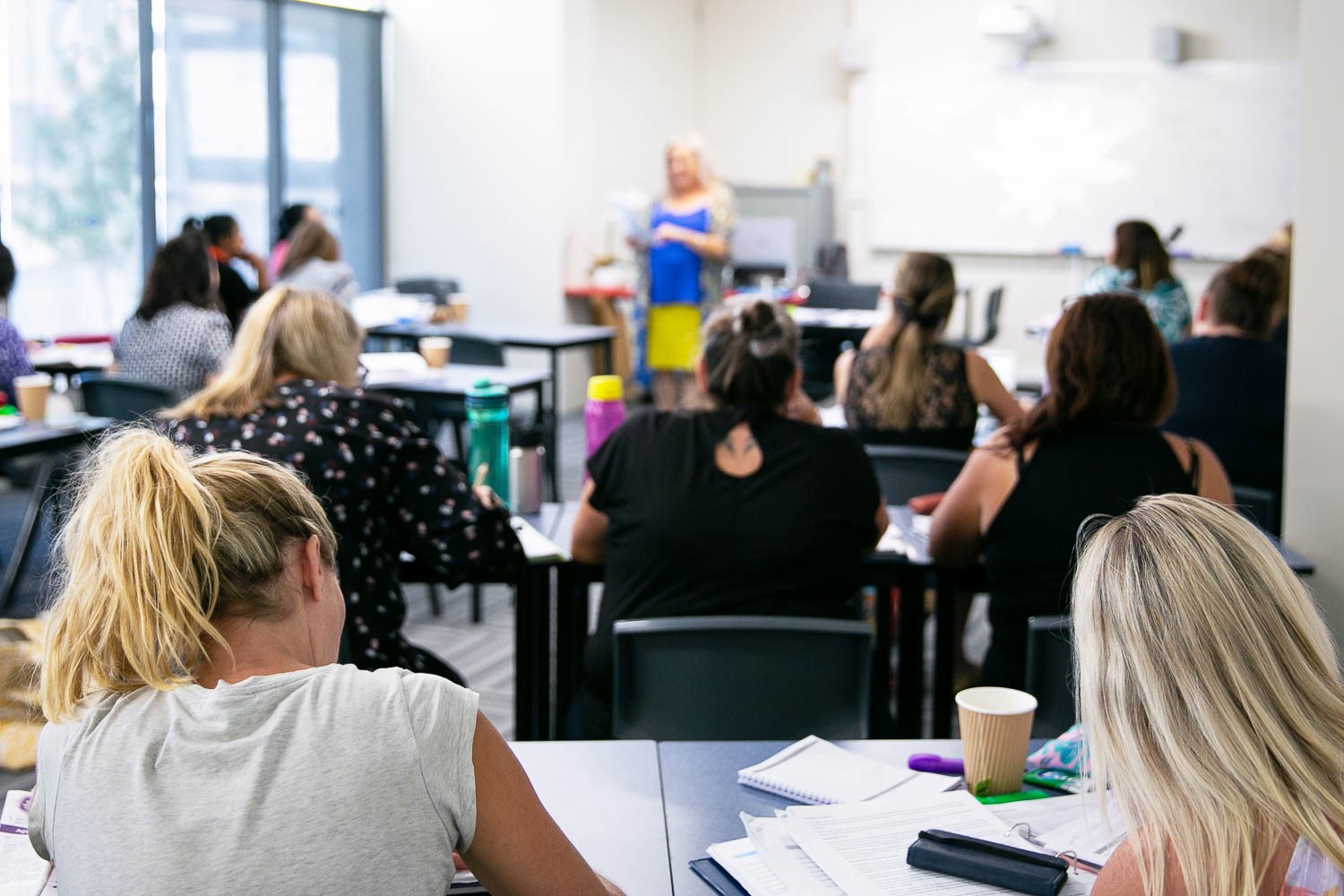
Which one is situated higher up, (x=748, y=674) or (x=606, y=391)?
(x=606, y=391)

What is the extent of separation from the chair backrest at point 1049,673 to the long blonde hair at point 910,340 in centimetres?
148

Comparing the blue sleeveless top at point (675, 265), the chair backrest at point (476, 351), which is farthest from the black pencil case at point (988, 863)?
the blue sleeveless top at point (675, 265)

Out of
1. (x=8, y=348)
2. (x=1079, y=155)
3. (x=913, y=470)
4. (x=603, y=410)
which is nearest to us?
(x=603, y=410)

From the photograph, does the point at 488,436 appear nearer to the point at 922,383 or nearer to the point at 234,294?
the point at 922,383

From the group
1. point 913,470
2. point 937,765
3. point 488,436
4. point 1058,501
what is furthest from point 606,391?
point 937,765

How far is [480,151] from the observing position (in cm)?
818

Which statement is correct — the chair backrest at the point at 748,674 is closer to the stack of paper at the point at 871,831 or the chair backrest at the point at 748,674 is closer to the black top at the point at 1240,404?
the stack of paper at the point at 871,831

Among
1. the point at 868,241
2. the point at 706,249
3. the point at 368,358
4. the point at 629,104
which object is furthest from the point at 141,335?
the point at 868,241

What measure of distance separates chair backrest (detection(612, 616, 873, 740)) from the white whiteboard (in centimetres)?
711

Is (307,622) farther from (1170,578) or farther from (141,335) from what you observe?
(141,335)

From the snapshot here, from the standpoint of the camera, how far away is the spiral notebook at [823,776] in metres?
1.54

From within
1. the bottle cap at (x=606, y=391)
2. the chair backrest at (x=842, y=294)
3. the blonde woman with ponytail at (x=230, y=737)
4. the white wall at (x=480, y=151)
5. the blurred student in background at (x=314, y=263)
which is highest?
the white wall at (x=480, y=151)

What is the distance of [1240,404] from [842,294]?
374 centimetres

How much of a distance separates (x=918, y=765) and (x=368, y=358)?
142 inches
